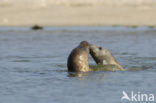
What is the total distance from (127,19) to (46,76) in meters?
25.8

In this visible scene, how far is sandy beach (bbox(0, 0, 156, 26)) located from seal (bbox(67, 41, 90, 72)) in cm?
2358

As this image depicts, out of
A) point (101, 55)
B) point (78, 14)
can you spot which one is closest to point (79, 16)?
point (78, 14)

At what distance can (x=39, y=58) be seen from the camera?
16328mm

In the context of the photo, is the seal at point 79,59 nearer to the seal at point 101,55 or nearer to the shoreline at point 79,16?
the seal at point 101,55

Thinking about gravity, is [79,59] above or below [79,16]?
above

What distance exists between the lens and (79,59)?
1199 centimetres

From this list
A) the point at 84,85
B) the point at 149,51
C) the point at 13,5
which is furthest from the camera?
the point at 13,5

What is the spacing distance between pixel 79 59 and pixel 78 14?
2809 cm

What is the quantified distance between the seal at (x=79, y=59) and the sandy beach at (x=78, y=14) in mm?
23576

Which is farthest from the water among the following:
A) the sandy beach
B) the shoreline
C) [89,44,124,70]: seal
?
the sandy beach

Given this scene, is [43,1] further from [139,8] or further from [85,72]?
[85,72]

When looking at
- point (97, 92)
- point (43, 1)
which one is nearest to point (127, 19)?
point (43, 1)

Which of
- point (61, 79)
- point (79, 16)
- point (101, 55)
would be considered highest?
point (101, 55)

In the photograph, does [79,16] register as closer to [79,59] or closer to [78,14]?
[78,14]
